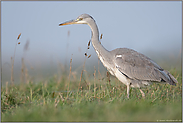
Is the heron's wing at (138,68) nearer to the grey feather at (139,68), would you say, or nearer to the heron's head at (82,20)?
the grey feather at (139,68)

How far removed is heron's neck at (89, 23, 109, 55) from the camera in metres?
6.09

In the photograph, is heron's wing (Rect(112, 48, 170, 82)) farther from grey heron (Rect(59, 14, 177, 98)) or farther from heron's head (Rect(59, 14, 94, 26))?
heron's head (Rect(59, 14, 94, 26))

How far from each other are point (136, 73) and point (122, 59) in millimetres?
558

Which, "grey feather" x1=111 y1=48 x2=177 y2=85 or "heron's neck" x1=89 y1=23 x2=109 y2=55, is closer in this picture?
"grey feather" x1=111 y1=48 x2=177 y2=85

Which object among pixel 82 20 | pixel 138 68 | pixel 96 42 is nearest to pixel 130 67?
pixel 138 68

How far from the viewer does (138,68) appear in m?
5.93

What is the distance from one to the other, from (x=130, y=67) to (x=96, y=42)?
1.24 metres

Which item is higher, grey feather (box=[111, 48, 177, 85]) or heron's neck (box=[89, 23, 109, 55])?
heron's neck (box=[89, 23, 109, 55])

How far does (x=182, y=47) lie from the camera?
7.47m

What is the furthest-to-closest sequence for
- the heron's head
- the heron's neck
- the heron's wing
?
the heron's head → the heron's neck → the heron's wing

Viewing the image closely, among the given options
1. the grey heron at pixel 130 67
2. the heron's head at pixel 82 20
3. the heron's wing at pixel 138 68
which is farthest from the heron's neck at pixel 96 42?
the heron's wing at pixel 138 68

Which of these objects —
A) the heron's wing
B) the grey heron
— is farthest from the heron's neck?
the heron's wing

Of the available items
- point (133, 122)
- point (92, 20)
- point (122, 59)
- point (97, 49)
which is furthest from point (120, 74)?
point (133, 122)

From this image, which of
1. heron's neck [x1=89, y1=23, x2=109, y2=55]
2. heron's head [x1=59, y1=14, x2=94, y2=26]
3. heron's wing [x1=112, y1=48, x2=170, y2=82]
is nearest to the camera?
heron's wing [x1=112, y1=48, x2=170, y2=82]
